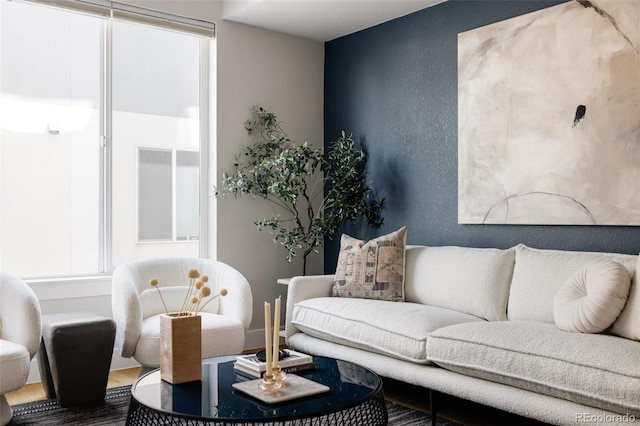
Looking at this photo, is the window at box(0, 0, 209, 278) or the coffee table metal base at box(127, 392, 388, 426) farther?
the window at box(0, 0, 209, 278)

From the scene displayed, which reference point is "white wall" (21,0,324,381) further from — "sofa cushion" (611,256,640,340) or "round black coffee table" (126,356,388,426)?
"sofa cushion" (611,256,640,340)

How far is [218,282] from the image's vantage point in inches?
156

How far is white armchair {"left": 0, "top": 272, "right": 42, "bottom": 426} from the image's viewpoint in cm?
276

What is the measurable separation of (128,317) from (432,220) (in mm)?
1987

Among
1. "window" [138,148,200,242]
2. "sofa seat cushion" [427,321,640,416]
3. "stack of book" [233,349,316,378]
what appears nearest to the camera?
"sofa seat cushion" [427,321,640,416]

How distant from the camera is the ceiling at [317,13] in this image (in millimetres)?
4164

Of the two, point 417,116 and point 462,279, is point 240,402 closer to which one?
point 462,279

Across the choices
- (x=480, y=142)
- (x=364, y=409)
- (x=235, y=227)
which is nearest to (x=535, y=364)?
(x=364, y=409)

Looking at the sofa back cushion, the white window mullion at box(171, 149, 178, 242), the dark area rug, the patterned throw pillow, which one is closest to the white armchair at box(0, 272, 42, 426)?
the dark area rug

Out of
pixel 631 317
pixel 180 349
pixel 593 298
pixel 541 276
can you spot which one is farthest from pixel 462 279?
pixel 180 349

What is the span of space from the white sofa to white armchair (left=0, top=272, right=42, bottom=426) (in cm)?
144

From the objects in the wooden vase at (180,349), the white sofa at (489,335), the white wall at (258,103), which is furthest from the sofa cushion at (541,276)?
the white wall at (258,103)

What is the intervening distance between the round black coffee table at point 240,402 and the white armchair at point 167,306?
895 millimetres

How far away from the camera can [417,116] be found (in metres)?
4.27
